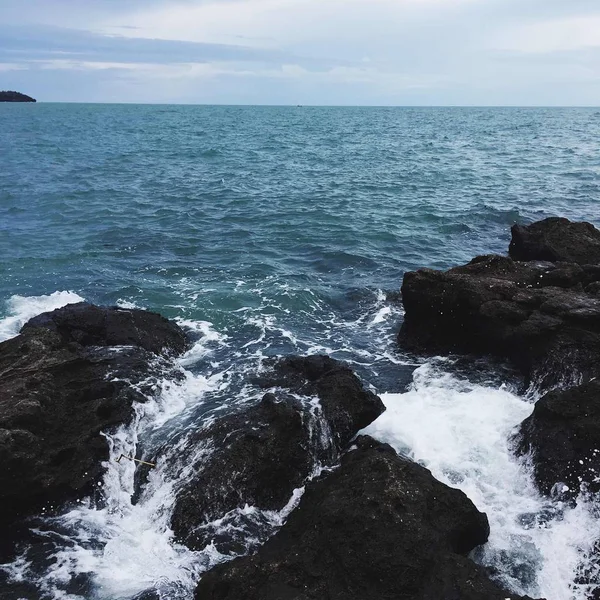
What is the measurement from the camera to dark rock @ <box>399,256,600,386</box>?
12883 millimetres

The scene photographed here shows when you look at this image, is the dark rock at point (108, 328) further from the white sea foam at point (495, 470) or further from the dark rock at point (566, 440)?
the dark rock at point (566, 440)

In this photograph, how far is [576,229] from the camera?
792 inches

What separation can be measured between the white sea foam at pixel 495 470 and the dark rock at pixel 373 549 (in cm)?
88

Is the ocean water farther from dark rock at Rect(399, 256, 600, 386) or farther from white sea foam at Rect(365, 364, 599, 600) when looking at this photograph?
dark rock at Rect(399, 256, 600, 386)

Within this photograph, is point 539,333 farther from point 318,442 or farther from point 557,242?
point 557,242

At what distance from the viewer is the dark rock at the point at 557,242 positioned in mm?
19141

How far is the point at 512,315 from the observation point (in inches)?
547

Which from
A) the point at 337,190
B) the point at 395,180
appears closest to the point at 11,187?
the point at 337,190

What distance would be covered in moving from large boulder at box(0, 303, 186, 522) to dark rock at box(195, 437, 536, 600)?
4.02 metres

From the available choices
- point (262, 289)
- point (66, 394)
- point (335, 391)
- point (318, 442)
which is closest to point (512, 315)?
point (335, 391)

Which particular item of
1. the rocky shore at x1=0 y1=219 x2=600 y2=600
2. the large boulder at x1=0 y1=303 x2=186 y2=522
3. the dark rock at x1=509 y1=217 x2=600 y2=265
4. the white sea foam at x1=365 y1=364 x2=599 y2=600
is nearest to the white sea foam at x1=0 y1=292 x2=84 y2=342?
the large boulder at x1=0 y1=303 x2=186 y2=522

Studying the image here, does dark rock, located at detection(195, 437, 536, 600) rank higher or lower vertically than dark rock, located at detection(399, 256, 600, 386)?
lower

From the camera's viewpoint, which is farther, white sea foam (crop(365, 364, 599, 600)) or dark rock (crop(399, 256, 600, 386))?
dark rock (crop(399, 256, 600, 386))

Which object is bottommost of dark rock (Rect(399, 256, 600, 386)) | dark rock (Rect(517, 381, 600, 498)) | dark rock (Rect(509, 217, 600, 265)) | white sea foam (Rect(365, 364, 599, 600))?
white sea foam (Rect(365, 364, 599, 600))
